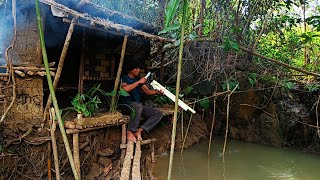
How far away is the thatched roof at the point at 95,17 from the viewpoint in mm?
4758

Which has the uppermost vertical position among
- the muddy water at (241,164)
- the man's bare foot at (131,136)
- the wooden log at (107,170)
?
the man's bare foot at (131,136)

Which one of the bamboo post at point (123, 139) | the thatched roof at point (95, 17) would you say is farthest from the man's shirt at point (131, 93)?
the thatched roof at point (95, 17)

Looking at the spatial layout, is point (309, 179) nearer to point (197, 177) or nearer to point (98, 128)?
point (197, 177)

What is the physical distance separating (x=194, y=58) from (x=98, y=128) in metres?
5.27

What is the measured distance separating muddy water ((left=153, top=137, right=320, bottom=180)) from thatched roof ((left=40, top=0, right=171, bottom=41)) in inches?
132

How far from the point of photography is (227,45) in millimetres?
5973

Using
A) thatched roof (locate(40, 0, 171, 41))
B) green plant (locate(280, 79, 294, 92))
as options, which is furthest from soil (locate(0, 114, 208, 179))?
green plant (locate(280, 79, 294, 92))

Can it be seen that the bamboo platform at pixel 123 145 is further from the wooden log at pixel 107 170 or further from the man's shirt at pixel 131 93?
the man's shirt at pixel 131 93

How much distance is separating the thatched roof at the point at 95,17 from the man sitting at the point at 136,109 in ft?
3.37

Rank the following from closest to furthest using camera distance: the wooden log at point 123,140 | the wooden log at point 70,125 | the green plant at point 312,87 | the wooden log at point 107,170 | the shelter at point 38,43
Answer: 1. the shelter at point 38,43
2. the wooden log at point 70,125
3. the wooden log at point 107,170
4. the wooden log at point 123,140
5. the green plant at point 312,87

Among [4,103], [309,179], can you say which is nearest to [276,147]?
[309,179]

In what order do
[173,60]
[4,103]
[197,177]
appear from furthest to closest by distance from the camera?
[173,60] → [197,177] → [4,103]

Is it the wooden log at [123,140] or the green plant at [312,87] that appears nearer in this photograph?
the wooden log at [123,140]

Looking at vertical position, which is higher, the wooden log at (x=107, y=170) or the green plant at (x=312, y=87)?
the green plant at (x=312, y=87)
